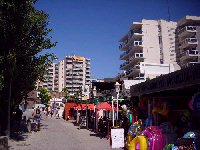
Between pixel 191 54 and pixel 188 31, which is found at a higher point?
pixel 188 31

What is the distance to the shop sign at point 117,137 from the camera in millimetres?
12578

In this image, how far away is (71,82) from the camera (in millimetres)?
156875

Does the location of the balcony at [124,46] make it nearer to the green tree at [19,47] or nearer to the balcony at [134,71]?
the balcony at [134,71]

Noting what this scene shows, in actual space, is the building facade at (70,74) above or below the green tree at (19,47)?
above

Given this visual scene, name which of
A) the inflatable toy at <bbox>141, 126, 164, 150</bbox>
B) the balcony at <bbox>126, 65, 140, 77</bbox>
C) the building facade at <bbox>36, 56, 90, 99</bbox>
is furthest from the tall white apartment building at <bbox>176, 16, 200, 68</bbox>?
the building facade at <bbox>36, 56, 90, 99</bbox>

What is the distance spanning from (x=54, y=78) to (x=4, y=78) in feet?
498

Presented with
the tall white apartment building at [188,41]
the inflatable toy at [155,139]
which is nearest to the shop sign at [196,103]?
the inflatable toy at [155,139]

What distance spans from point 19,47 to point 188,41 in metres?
52.8

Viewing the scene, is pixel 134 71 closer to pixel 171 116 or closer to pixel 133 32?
pixel 133 32

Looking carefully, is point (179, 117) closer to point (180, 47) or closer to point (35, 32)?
point (35, 32)

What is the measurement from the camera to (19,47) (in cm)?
1628

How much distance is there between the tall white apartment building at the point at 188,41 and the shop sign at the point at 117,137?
51.3 m

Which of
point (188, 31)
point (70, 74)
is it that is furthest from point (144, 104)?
point (70, 74)

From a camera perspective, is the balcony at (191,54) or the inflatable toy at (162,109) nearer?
the inflatable toy at (162,109)
